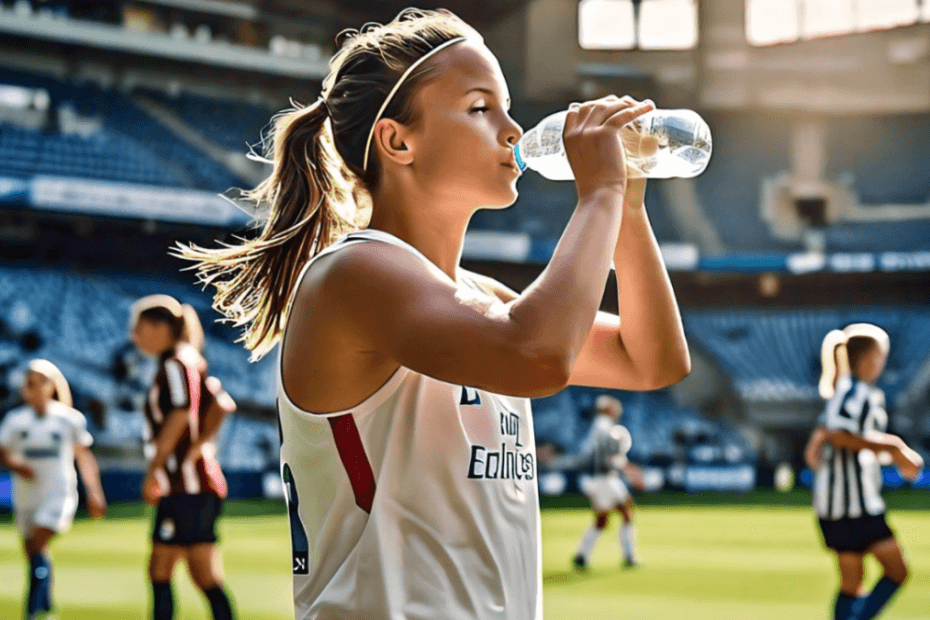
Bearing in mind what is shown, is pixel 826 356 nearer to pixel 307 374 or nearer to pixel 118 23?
pixel 307 374

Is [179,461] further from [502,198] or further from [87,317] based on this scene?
[87,317]

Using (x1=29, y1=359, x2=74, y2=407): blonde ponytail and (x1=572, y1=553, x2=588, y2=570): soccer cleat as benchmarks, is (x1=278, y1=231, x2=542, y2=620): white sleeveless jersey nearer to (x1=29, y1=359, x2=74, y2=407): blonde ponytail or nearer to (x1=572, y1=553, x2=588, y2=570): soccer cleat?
(x1=29, y1=359, x2=74, y2=407): blonde ponytail

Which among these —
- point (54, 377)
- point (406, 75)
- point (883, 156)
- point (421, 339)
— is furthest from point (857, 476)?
point (883, 156)

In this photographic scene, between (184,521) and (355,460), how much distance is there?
15.7ft

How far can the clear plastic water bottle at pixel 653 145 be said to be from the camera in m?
2.18

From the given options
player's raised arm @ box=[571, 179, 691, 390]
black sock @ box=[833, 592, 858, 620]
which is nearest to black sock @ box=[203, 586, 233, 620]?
black sock @ box=[833, 592, 858, 620]

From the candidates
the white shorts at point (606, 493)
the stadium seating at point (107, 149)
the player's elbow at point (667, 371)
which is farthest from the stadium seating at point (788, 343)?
the player's elbow at point (667, 371)

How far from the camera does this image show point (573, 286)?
1.55 meters

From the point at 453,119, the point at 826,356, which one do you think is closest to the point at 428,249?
the point at 453,119

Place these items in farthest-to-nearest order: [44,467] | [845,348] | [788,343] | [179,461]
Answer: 1. [788,343]
2. [44,467]
3. [845,348]
4. [179,461]

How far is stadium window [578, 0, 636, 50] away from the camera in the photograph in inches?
1209

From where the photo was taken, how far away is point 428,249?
183cm

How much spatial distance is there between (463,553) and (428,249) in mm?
517

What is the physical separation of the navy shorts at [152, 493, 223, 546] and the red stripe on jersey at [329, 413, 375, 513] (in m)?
4.69
